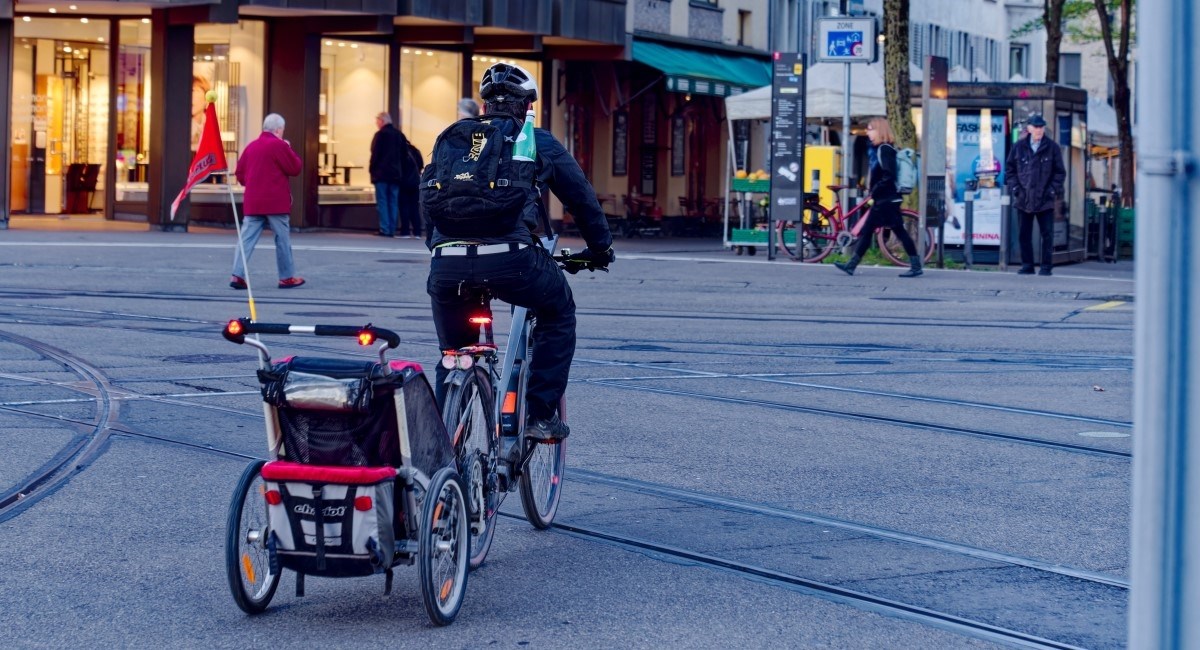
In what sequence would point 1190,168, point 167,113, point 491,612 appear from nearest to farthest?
1. point 1190,168
2. point 491,612
3. point 167,113

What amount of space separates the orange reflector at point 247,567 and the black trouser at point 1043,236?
17116 millimetres

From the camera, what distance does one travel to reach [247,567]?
4957 mm

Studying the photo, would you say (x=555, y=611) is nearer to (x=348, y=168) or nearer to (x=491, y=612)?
(x=491, y=612)

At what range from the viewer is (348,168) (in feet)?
96.2

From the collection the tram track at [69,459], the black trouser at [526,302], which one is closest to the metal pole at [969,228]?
the tram track at [69,459]

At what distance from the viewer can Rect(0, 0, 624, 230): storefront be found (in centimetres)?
2681

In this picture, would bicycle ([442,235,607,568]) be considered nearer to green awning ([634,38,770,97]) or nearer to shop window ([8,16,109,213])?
shop window ([8,16,109,213])

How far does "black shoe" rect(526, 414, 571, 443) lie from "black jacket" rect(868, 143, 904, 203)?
46.9 ft

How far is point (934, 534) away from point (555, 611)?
1.85 metres

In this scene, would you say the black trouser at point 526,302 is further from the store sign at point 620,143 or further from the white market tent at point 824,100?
the store sign at point 620,143

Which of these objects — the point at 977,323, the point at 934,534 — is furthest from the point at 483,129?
the point at 977,323

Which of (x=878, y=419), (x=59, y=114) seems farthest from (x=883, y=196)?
(x=59, y=114)

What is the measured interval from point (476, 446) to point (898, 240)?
58.2ft

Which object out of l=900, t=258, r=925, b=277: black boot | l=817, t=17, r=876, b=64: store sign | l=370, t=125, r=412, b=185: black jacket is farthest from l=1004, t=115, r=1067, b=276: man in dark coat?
l=370, t=125, r=412, b=185: black jacket
